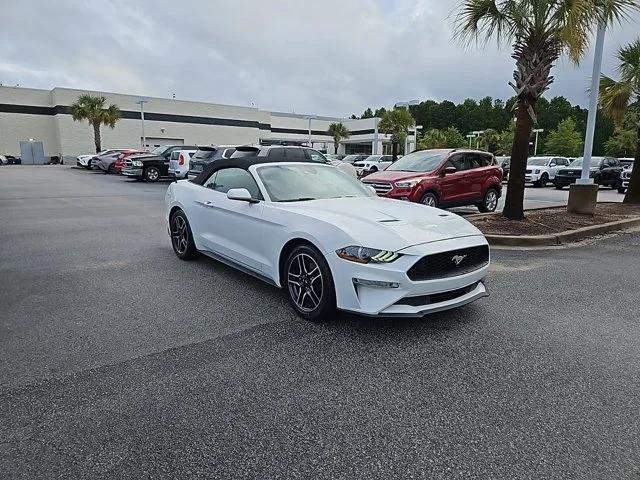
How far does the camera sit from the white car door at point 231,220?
190 inches

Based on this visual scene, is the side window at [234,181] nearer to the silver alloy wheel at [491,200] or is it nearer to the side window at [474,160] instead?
the side window at [474,160]

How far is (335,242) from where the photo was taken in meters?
3.88

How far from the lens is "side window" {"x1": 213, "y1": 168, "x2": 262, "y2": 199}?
5082 millimetres

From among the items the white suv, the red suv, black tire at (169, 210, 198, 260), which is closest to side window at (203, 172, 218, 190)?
→ black tire at (169, 210, 198, 260)

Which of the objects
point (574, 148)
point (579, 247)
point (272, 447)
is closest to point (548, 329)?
point (272, 447)

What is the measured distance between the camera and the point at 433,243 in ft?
12.6

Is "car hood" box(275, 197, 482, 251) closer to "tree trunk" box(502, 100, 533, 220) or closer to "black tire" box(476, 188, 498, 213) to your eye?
"tree trunk" box(502, 100, 533, 220)

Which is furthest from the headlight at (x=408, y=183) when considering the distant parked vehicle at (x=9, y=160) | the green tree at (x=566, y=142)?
the green tree at (x=566, y=142)

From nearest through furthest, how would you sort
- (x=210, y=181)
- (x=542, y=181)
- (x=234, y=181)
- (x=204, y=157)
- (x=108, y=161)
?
(x=234, y=181) < (x=210, y=181) < (x=204, y=157) < (x=542, y=181) < (x=108, y=161)

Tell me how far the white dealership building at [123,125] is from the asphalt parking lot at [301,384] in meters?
44.8

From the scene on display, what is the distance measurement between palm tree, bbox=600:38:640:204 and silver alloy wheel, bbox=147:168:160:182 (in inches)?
740

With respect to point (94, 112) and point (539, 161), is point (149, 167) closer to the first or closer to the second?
point (539, 161)

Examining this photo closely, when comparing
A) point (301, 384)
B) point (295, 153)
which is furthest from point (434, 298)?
point (295, 153)

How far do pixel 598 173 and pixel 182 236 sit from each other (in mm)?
23868
